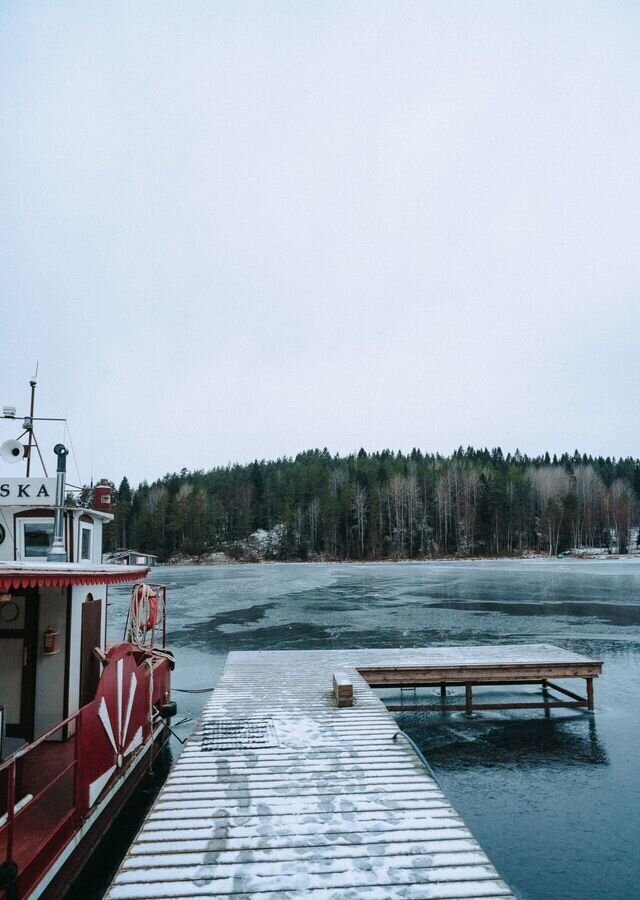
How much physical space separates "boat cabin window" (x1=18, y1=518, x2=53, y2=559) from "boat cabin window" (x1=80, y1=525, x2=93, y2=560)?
1.98 ft

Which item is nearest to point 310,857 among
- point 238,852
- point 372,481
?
point 238,852

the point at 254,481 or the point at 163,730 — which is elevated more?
the point at 254,481

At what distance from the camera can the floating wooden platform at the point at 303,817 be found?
436 cm

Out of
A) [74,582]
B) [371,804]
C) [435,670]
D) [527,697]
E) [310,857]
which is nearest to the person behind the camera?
[310,857]

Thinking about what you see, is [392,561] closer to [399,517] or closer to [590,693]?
[399,517]

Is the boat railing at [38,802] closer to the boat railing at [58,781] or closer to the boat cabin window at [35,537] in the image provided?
the boat railing at [58,781]

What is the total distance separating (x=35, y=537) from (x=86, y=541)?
1.01 m

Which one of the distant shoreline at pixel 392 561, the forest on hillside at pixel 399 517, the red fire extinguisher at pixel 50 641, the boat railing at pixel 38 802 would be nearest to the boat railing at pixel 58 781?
the boat railing at pixel 38 802

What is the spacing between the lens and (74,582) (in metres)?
6.84

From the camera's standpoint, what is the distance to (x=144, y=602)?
11.3m

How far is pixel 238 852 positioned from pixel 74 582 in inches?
136

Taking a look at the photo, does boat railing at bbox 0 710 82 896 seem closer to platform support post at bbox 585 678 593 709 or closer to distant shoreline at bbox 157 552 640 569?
platform support post at bbox 585 678 593 709

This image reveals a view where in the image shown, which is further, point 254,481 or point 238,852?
point 254,481

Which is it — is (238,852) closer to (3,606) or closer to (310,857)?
(310,857)
